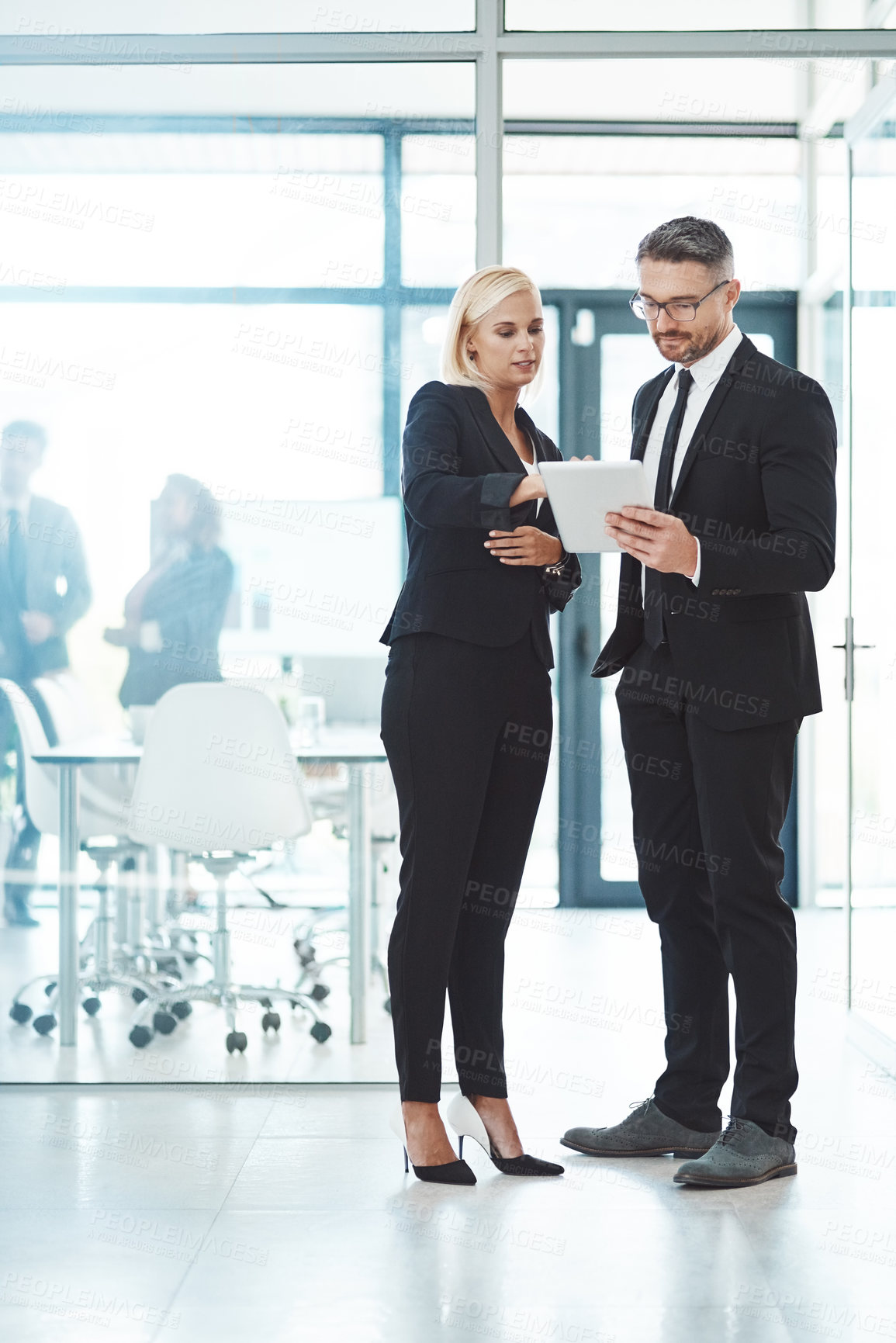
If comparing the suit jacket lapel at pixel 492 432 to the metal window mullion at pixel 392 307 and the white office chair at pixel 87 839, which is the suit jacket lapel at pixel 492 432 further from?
the white office chair at pixel 87 839

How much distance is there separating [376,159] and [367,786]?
1.42 metres

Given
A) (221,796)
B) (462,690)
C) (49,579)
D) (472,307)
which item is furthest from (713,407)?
(49,579)

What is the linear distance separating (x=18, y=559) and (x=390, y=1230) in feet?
5.52

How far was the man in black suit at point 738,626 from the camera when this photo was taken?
2.17m

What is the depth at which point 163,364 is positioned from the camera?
2.84 metres

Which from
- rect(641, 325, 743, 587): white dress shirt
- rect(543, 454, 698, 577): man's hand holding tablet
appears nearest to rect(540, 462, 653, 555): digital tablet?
rect(543, 454, 698, 577): man's hand holding tablet

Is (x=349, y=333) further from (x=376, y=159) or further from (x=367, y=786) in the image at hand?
(x=367, y=786)

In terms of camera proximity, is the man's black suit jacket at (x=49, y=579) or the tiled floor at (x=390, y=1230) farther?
the man's black suit jacket at (x=49, y=579)

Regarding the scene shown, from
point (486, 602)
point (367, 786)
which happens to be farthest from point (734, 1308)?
point (367, 786)

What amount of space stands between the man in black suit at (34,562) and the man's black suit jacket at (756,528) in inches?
54.0

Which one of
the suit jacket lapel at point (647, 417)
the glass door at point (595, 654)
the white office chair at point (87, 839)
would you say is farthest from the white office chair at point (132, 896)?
the glass door at point (595, 654)

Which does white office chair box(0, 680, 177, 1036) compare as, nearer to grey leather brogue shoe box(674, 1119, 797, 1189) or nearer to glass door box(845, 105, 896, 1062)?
grey leather brogue shoe box(674, 1119, 797, 1189)

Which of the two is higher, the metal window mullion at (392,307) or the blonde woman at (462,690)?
the metal window mullion at (392,307)

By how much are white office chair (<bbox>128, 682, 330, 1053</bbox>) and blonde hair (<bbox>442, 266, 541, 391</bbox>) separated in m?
0.94
